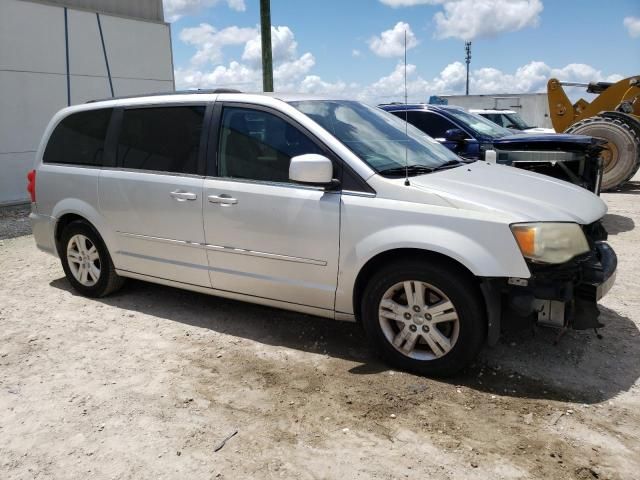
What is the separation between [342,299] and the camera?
11.9 ft

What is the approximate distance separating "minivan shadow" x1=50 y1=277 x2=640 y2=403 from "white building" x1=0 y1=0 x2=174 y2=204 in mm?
7407

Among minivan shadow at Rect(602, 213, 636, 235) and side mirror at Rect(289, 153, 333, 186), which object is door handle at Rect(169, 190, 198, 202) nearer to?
side mirror at Rect(289, 153, 333, 186)

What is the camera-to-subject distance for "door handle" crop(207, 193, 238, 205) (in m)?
3.90

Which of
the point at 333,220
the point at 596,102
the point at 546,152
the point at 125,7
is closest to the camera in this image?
the point at 333,220

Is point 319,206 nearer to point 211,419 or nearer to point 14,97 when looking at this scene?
point 211,419

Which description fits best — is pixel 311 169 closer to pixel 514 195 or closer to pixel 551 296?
pixel 514 195

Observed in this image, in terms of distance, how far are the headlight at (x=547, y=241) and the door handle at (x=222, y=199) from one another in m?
1.91

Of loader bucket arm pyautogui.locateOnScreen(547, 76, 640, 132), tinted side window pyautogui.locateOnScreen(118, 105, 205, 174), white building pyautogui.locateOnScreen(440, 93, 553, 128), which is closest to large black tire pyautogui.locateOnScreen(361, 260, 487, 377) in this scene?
tinted side window pyautogui.locateOnScreen(118, 105, 205, 174)

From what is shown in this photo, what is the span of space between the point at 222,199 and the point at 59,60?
9.31m

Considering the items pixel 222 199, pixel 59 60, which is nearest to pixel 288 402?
pixel 222 199

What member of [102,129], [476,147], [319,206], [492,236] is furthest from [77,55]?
[492,236]

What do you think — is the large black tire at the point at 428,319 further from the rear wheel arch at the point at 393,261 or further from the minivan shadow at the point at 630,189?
the minivan shadow at the point at 630,189

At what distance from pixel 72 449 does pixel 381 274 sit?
196 cm

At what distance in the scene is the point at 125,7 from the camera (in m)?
12.4
